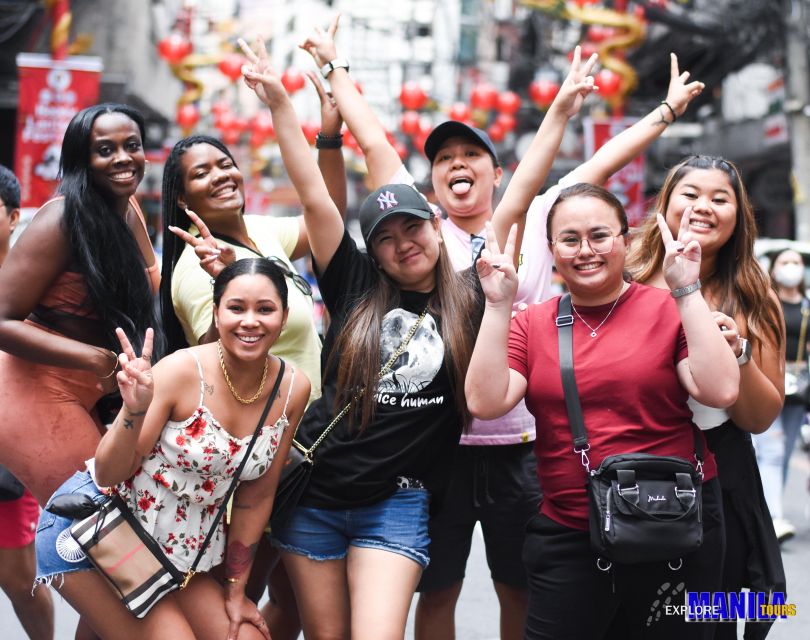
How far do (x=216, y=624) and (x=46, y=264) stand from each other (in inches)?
51.8

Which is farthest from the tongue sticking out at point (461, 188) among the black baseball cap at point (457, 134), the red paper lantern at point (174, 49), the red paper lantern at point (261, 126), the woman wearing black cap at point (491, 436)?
the red paper lantern at point (261, 126)

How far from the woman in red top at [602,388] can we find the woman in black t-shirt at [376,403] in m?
0.30

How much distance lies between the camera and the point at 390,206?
9.67 feet

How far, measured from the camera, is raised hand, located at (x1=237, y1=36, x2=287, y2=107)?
3.12m

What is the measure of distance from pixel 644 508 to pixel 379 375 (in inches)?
37.0

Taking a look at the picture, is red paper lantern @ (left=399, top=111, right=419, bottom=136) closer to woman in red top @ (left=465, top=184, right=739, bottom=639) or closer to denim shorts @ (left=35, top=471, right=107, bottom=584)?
woman in red top @ (left=465, top=184, right=739, bottom=639)

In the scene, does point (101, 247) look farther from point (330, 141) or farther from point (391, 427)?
point (391, 427)

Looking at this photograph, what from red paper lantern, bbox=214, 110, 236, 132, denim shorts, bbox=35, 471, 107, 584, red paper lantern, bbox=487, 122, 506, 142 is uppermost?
red paper lantern, bbox=214, 110, 236, 132

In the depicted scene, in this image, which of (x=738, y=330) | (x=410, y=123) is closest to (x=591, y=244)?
(x=738, y=330)

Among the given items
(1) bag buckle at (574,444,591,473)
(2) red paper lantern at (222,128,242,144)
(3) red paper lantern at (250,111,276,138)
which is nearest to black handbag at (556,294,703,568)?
(1) bag buckle at (574,444,591,473)

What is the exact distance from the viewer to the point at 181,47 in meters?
17.7

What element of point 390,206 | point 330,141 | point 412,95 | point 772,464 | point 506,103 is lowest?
point 772,464

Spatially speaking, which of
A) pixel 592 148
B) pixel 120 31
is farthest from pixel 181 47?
pixel 592 148

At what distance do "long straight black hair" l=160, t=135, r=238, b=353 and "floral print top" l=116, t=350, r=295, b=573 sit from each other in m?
0.51
